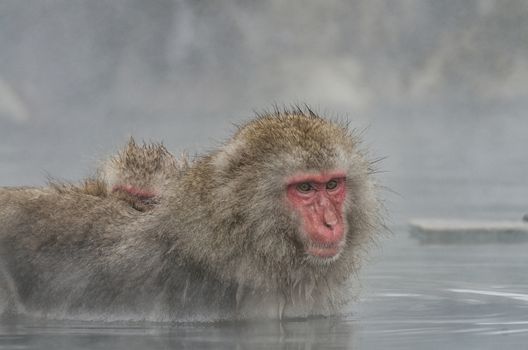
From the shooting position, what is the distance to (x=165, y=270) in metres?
4.60

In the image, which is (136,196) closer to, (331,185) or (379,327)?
(331,185)

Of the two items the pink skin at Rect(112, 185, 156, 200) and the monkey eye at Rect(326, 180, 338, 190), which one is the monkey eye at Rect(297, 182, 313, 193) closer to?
the monkey eye at Rect(326, 180, 338, 190)

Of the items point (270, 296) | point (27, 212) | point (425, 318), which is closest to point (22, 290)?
point (27, 212)

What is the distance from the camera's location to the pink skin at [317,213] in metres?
4.37

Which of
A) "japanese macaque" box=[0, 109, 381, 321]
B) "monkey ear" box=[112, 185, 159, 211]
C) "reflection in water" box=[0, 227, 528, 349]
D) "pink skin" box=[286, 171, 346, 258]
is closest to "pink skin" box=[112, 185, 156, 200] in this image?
"monkey ear" box=[112, 185, 159, 211]

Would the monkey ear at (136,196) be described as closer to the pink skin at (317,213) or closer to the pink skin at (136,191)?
the pink skin at (136,191)

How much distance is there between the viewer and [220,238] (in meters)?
4.46

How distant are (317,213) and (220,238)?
1.34 ft

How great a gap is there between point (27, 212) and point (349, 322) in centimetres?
156

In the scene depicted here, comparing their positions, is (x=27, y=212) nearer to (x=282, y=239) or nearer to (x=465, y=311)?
(x=282, y=239)

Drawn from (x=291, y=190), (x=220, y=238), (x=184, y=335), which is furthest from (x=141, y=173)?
(x=184, y=335)

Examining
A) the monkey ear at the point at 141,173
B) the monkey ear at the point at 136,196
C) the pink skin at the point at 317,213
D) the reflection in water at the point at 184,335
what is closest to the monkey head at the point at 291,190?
the pink skin at the point at 317,213

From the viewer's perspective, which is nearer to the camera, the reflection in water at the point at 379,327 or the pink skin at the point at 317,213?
the reflection in water at the point at 379,327

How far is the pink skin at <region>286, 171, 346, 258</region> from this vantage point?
14.3 ft
